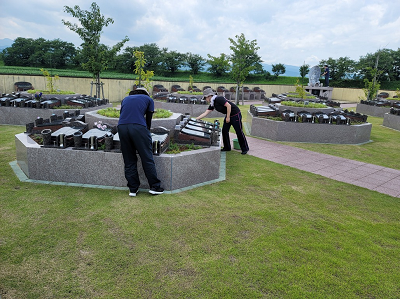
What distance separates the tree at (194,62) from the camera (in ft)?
144

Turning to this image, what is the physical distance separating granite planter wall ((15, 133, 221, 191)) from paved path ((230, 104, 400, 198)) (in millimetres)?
3553

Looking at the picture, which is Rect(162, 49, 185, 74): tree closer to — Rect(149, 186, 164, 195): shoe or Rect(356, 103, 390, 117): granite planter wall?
Rect(356, 103, 390, 117): granite planter wall

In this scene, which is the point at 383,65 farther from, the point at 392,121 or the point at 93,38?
the point at 93,38

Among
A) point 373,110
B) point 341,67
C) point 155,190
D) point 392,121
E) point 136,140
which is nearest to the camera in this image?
point 136,140

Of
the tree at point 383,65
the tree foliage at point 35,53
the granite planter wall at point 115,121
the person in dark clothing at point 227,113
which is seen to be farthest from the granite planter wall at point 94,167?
the tree at point 383,65

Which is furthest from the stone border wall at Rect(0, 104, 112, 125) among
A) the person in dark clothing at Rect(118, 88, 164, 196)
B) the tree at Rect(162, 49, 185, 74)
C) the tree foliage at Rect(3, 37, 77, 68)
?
the tree at Rect(162, 49, 185, 74)

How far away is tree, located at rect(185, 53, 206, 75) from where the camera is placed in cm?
4375

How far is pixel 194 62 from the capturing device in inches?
1730

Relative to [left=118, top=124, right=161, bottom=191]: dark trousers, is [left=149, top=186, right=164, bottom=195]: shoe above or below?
below

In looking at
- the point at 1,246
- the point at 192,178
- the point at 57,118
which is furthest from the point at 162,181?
the point at 57,118

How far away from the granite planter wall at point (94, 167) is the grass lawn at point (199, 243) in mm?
309

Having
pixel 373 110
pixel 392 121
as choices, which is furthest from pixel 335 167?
pixel 373 110

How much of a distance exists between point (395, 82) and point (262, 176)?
4351 cm

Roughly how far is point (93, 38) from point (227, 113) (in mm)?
11073
